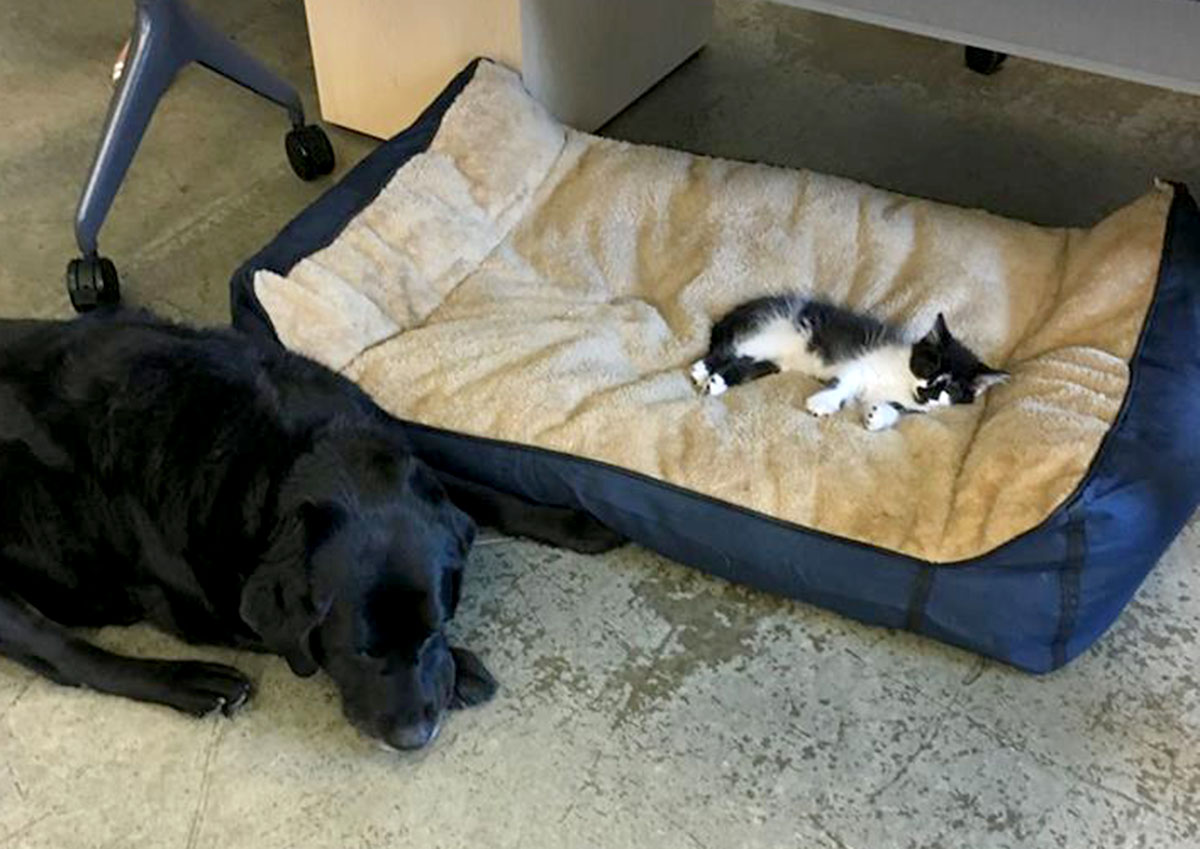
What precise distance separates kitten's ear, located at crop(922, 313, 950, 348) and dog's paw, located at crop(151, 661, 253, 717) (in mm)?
1076

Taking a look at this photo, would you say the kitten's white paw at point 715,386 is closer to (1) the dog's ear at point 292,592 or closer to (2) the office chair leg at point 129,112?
(1) the dog's ear at point 292,592

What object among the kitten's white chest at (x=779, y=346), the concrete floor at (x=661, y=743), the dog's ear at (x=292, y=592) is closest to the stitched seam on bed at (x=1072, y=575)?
the concrete floor at (x=661, y=743)

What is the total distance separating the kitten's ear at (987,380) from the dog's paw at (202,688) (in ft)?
3.62

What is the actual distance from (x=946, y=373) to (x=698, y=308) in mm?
426

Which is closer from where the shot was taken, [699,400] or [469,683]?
[469,683]

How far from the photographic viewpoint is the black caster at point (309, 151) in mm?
2691

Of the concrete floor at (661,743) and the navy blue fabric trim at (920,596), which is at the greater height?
the navy blue fabric trim at (920,596)

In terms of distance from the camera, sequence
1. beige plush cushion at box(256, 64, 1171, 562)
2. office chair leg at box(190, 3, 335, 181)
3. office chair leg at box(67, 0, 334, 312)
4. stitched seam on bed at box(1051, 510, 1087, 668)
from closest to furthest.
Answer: stitched seam on bed at box(1051, 510, 1087, 668), beige plush cushion at box(256, 64, 1171, 562), office chair leg at box(67, 0, 334, 312), office chair leg at box(190, 3, 335, 181)

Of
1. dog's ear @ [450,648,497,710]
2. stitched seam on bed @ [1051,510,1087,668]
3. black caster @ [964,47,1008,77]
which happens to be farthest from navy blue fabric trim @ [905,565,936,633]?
black caster @ [964,47,1008,77]

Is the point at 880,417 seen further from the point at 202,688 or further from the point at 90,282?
the point at 90,282

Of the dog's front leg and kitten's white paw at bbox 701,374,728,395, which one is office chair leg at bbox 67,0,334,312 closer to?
the dog's front leg

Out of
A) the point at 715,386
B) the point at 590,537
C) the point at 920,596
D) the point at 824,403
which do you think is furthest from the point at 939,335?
the point at 590,537

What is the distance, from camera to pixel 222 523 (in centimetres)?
173

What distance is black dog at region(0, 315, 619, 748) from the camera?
5.32 ft
